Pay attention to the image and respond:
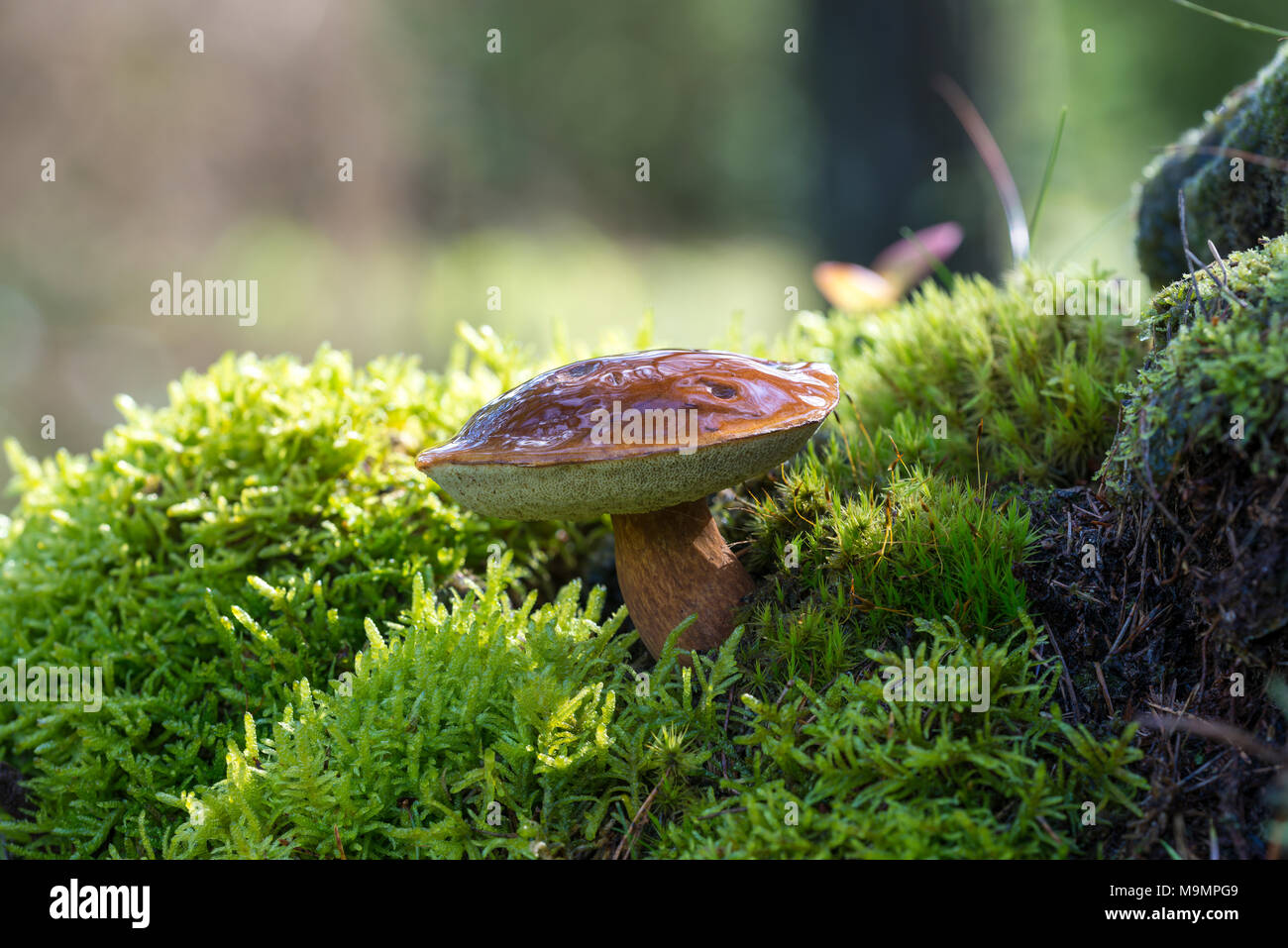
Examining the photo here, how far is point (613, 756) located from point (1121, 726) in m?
0.87

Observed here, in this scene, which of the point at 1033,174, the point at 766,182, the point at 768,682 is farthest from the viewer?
the point at 766,182

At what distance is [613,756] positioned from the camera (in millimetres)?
1431

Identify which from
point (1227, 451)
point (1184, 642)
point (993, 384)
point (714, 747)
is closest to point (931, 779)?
point (714, 747)

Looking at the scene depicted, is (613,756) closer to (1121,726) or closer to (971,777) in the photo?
(971,777)

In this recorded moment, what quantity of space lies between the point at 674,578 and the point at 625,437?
0.47 m

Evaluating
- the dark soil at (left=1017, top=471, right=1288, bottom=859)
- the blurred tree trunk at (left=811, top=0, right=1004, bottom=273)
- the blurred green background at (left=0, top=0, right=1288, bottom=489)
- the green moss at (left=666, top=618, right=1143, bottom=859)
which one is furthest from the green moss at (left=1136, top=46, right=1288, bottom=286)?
the blurred tree trunk at (left=811, top=0, right=1004, bottom=273)

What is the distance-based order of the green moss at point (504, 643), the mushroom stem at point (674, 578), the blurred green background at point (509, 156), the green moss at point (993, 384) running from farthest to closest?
the blurred green background at point (509, 156) → the green moss at point (993, 384) → the mushroom stem at point (674, 578) → the green moss at point (504, 643)

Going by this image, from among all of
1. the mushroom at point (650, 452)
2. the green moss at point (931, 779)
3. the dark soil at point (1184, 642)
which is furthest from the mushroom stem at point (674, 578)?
the dark soil at point (1184, 642)

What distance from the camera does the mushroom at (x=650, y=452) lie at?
Answer: 1.33 meters

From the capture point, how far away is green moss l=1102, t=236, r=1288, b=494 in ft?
3.72

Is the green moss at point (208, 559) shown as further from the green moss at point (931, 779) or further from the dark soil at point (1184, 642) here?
the dark soil at point (1184, 642)

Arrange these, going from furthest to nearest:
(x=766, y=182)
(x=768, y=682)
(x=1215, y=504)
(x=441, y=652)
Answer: (x=766, y=182)
(x=441, y=652)
(x=768, y=682)
(x=1215, y=504)

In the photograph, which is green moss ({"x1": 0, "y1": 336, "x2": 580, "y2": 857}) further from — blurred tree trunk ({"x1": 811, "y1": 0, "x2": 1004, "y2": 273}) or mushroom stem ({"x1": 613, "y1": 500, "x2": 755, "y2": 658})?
blurred tree trunk ({"x1": 811, "y1": 0, "x2": 1004, "y2": 273})
